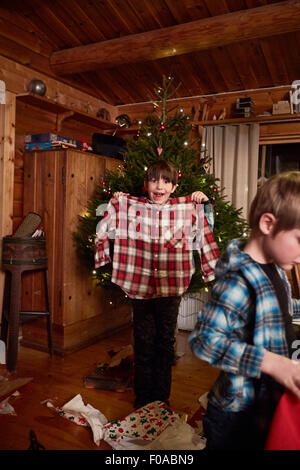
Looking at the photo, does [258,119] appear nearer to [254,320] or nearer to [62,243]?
[62,243]

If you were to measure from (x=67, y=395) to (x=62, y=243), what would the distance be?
3.83 feet

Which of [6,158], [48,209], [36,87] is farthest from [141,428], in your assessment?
[36,87]

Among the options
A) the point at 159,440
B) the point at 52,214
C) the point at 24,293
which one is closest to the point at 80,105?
the point at 52,214

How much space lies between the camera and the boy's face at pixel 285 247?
0.88 metres

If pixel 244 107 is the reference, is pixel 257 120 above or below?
below

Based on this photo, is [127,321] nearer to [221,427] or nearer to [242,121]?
[242,121]

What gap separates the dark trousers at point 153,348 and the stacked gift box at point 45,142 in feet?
5.54

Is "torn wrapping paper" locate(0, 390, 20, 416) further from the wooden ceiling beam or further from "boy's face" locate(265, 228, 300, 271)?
the wooden ceiling beam

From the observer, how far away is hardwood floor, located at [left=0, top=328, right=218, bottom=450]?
178cm

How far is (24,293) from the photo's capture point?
10.2 feet

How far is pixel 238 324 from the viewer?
2.97ft

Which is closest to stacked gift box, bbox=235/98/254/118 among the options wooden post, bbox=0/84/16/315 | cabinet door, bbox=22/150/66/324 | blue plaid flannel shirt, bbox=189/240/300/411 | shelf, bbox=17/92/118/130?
shelf, bbox=17/92/118/130
